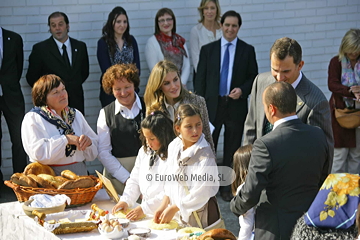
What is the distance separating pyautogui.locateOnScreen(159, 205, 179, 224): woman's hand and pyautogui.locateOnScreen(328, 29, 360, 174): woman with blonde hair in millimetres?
3400

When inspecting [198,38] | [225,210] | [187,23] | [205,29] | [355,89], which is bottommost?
[225,210]

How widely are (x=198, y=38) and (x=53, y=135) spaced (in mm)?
3355

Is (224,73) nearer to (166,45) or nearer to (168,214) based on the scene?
(166,45)

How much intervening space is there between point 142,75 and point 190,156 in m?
3.94

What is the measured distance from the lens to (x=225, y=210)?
242 inches

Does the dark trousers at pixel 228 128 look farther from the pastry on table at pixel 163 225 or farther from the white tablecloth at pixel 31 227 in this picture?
the pastry on table at pixel 163 225

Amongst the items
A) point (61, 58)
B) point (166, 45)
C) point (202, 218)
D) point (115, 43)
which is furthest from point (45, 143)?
point (166, 45)

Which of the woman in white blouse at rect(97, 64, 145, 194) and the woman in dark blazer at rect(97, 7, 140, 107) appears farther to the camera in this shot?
the woman in dark blazer at rect(97, 7, 140, 107)

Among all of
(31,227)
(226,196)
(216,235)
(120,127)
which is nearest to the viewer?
(216,235)

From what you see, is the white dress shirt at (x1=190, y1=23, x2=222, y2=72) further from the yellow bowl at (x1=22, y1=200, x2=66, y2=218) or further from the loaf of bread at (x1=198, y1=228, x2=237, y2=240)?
the loaf of bread at (x1=198, y1=228, x2=237, y2=240)

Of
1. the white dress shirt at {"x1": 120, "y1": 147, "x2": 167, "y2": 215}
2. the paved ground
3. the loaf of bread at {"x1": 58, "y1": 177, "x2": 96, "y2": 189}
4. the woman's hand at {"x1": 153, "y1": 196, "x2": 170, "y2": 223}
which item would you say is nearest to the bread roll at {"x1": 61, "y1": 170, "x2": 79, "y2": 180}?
the loaf of bread at {"x1": 58, "y1": 177, "x2": 96, "y2": 189}

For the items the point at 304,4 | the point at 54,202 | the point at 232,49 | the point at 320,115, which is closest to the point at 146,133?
the point at 54,202

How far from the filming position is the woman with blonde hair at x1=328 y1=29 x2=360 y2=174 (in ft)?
20.6

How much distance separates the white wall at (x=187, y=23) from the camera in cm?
698
